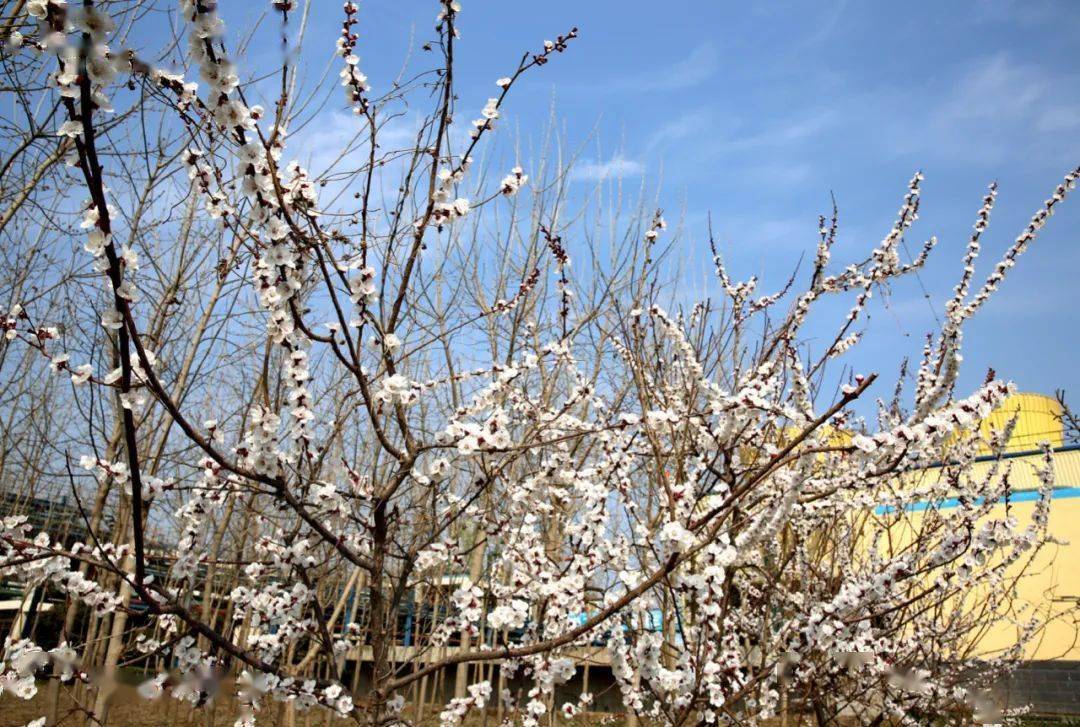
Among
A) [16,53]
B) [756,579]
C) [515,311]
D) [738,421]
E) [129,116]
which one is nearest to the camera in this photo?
[738,421]

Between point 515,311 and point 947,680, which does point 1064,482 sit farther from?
point 515,311

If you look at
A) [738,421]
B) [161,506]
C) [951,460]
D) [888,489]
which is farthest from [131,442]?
[161,506]

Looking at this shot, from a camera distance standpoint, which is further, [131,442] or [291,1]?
[291,1]

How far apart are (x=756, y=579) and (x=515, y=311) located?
4080mm

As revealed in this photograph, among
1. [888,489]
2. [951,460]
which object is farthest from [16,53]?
[951,460]

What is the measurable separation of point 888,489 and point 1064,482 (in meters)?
13.8

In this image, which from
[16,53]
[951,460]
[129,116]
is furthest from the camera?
[951,460]

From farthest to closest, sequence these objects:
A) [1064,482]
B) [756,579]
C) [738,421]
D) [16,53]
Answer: [1064,482] < [756,579] < [16,53] < [738,421]

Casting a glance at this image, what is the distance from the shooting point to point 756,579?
7078 millimetres

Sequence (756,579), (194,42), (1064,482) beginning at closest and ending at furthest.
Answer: (194,42)
(756,579)
(1064,482)

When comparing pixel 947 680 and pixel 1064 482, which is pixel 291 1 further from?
pixel 1064 482

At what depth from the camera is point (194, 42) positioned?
1738 millimetres

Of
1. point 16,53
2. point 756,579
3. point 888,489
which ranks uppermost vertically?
point 16,53

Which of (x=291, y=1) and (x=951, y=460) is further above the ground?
(x=291, y=1)
